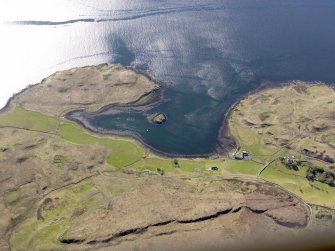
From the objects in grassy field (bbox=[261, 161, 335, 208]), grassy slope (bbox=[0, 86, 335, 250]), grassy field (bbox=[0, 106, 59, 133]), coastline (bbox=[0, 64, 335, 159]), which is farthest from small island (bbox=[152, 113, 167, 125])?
grassy field (bbox=[261, 161, 335, 208])

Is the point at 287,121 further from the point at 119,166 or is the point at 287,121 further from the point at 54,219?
the point at 54,219

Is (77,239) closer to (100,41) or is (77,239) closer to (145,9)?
(100,41)

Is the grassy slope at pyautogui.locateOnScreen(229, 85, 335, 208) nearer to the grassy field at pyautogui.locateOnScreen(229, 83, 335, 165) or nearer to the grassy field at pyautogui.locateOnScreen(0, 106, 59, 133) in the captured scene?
the grassy field at pyautogui.locateOnScreen(229, 83, 335, 165)

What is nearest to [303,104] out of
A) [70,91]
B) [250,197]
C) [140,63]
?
[250,197]

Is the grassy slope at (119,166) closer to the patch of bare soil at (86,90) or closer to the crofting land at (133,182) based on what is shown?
the crofting land at (133,182)

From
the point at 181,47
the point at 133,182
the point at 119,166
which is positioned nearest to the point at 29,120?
the point at 119,166
